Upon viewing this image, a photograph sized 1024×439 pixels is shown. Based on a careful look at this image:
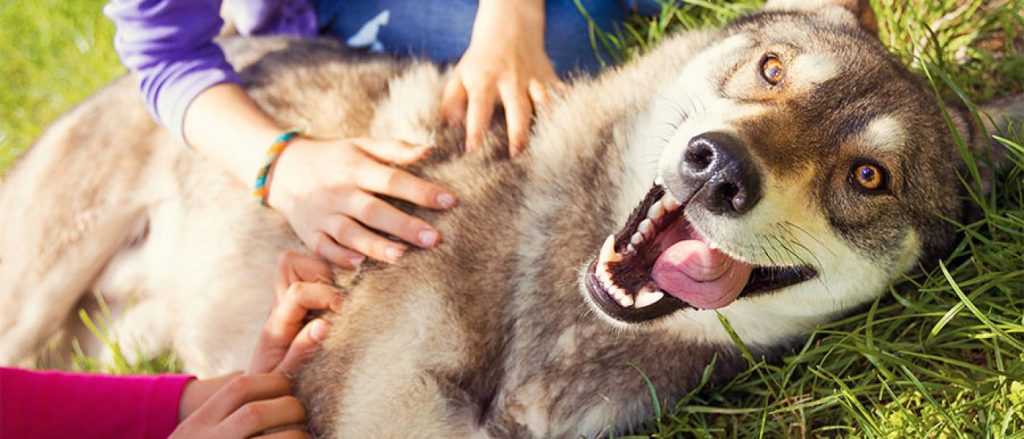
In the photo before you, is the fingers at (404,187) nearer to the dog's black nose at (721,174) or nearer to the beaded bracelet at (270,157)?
the beaded bracelet at (270,157)

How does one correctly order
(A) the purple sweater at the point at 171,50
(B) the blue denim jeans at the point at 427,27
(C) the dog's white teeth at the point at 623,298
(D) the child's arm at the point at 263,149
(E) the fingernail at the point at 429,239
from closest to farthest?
1. (C) the dog's white teeth at the point at 623,298
2. (E) the fingernail at the point at 429,239
3. (D) the child's arm at the point at 263,149
4. (A) the purple sweater at the point at 171,50
5. (B) the blue denim jeans at the point at 427,27

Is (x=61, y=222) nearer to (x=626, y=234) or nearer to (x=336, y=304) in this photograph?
(x=336, y=304)

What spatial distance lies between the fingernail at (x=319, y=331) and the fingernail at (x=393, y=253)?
0.26 m

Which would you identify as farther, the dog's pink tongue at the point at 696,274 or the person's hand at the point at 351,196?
the person's hand at the point at 351,196

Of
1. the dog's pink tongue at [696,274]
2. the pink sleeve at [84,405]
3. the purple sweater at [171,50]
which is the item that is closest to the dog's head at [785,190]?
the dog's pink tongue at [696,274]

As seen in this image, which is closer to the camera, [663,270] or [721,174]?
[721,174]

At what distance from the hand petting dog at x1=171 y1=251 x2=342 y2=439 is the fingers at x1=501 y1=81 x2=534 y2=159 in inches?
26.4

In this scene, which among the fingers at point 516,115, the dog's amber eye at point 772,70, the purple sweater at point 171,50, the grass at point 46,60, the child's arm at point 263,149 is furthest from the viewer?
the grass at point 46,60

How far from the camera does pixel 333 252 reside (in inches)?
100

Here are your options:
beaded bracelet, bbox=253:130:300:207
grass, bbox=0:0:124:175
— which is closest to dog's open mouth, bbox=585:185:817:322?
beaded bracelet, bbox=253:130:300:207

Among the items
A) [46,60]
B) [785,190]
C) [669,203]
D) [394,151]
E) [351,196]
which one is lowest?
[46,60]

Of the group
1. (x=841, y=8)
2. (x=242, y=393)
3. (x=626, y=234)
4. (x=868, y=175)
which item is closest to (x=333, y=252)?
(x=242, y=393)

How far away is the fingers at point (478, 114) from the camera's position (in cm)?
261

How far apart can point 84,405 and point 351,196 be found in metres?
0.99
